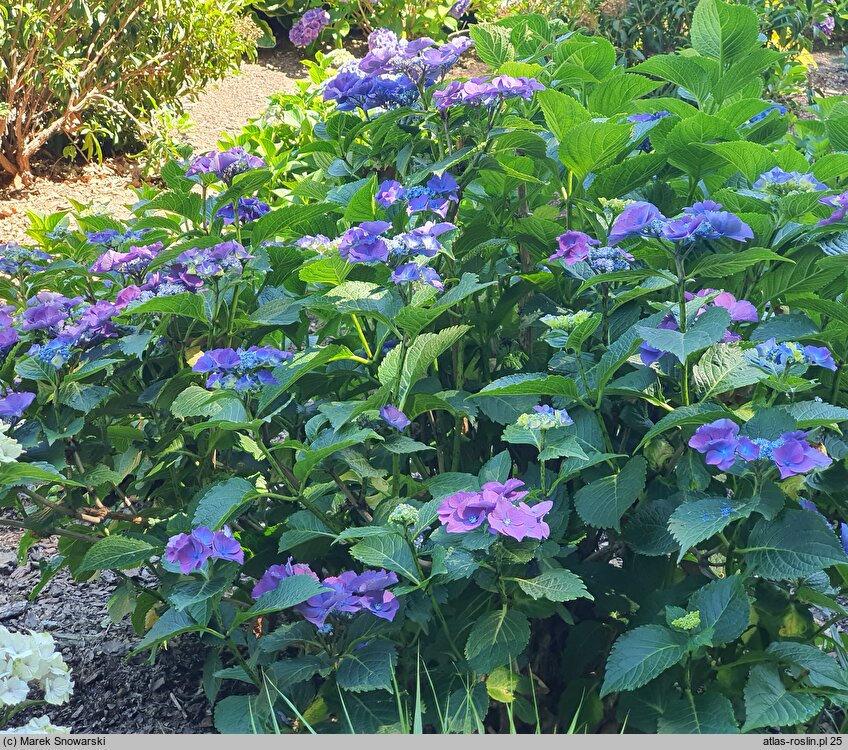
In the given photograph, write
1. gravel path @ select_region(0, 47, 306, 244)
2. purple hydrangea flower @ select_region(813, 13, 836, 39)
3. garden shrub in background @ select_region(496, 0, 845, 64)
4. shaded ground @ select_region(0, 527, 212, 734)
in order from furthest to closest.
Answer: purple hydrangea flower @ select_region(813, 13, 836, 39), garden shrub in background @ select_region(496, 0, 845, 64), gravel path @ select_region(0, 47, 306, 244), shaded ground @ select_region(0, 527, 212, 734)

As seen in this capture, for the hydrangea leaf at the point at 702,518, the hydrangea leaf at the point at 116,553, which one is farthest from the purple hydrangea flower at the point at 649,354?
the hydrangea leaf at the point at 116,553

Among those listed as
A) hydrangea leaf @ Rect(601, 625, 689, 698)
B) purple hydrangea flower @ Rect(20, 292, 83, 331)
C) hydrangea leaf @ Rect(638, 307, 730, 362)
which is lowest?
hydrangea leaf @ Rect(601, 625, 689, 698)

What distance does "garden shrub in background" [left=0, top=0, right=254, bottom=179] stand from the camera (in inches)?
181

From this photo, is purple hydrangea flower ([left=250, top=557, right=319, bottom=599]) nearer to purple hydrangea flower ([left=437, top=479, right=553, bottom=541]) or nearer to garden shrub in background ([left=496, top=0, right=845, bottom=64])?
purple hydrangea flower ([left=437, top=479, right=553, bottom=541])

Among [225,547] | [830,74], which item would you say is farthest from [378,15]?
[225,547]

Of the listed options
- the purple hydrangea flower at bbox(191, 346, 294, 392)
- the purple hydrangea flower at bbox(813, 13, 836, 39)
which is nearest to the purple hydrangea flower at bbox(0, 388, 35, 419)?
the purple hydrangea flower at bbox(191, 346, 294, 392)

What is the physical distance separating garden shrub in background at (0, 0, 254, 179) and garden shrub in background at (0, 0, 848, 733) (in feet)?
9.95

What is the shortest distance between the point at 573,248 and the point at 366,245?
349 mm

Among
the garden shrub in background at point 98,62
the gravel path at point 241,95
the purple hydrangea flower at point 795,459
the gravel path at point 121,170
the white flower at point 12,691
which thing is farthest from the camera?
the gravel path at point 241,95

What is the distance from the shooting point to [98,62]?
511cm

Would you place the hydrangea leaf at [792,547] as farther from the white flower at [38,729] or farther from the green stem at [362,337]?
the white flower at [38,729]

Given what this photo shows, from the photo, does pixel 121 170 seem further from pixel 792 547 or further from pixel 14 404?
pixel 792 547

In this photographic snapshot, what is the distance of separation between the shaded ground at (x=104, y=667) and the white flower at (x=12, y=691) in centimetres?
73

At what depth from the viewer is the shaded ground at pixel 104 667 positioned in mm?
2098
